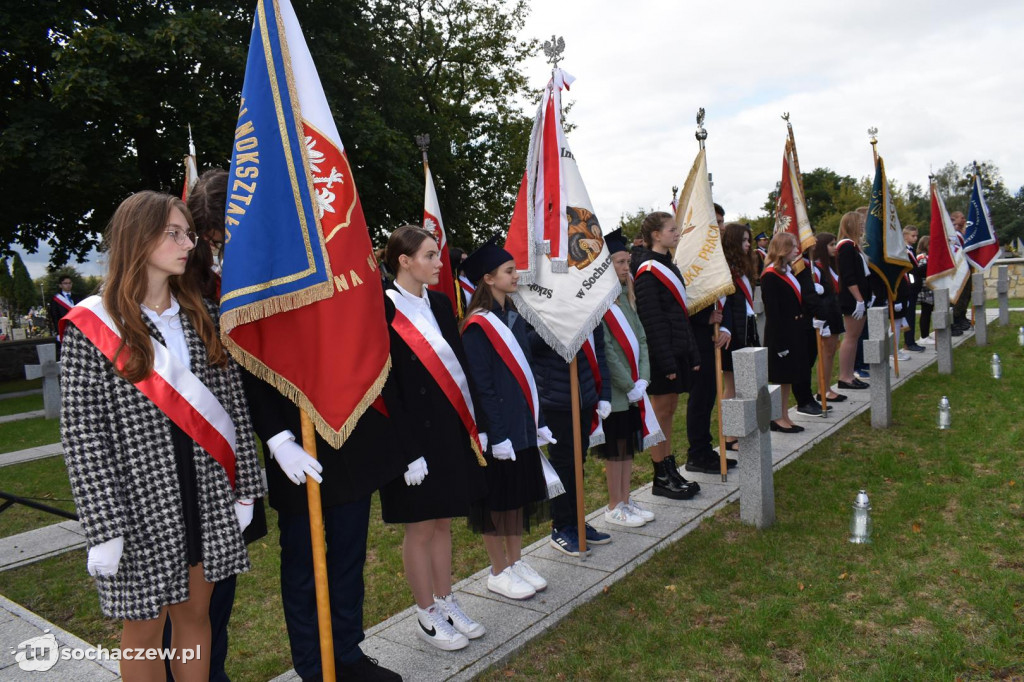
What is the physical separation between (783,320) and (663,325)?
7.91 feet

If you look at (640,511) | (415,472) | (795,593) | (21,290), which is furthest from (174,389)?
(21,290)

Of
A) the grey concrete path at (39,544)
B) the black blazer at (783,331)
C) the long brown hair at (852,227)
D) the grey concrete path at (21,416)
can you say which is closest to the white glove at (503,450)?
the grey concrete path at (39,544)

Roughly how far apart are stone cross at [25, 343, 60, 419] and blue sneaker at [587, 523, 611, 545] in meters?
10.3

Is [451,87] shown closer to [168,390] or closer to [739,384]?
[739,384]

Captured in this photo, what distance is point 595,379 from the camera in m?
5.03

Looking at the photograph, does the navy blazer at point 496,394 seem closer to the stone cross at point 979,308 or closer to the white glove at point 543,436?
the white glove at point 543,436

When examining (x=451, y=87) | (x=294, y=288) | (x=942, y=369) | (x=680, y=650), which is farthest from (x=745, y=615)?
(x=451, y=87)

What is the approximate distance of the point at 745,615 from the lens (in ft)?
13.0

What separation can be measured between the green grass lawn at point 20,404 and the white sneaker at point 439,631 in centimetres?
Answer: 1341

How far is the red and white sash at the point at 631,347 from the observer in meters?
5.27

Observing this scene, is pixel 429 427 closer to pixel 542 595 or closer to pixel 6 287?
pixel 542 595

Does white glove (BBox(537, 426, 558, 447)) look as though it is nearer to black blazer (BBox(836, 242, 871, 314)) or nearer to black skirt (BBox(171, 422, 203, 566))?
black skirt (BBox(171, 422, 203, 566))

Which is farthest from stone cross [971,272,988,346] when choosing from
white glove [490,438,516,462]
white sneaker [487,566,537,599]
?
white glove [490,438,516,462]

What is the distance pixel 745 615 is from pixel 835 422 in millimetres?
4793
